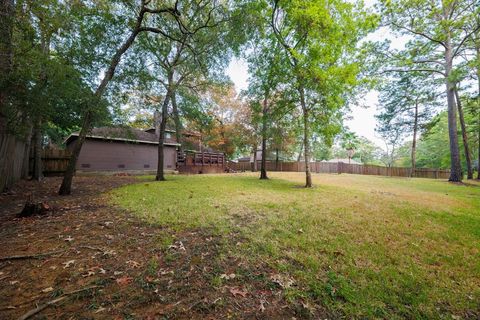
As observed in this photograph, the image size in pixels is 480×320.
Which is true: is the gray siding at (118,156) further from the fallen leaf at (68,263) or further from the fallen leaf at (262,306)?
the fallen leaf at (262,306)

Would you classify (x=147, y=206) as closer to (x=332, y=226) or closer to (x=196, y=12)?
(x=332, y=226)

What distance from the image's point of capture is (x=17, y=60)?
470 centimetres

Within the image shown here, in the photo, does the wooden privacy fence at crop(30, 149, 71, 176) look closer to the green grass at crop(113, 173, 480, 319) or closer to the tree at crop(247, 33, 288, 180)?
the green grass at crop(113, 173, 480, 319)

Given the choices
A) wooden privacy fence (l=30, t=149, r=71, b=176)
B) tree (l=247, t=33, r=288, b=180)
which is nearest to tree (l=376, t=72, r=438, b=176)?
tree (l=247, t=33, r=288, b=180)

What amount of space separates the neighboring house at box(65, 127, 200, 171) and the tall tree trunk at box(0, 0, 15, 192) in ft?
21.0

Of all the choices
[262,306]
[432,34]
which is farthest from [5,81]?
[432,34]

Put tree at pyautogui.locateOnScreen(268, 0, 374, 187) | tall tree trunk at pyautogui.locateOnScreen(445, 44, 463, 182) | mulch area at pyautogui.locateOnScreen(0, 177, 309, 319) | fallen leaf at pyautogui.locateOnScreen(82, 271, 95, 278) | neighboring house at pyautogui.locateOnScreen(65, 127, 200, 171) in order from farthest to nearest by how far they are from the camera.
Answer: neighboring house at pyautogui.locateOnScreen(65, 127, 200, 171) → tall tree trunk at pyautogui.locateOnScreen(445, 44, 463, 182) → tree at pyautogui.locateOnScreen(268, 0, 374, 187) → fallen leaf at pyautogui.locateOnScreen(82, 271, 95, 278) → mulch area at pyautogui.locateOnScreen(0, 177, 309, 319)

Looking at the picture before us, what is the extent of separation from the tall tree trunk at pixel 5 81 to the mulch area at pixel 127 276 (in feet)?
12.4

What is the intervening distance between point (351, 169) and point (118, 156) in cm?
2832

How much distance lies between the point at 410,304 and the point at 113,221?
518 centimetres

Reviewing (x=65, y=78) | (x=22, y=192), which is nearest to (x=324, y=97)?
(x=65, y=78)

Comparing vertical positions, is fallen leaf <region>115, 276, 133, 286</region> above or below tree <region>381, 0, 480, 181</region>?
below

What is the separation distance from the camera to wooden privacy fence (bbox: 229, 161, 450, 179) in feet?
69.5

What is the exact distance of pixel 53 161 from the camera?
12.2m
